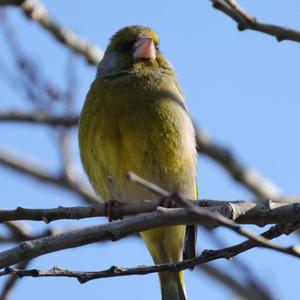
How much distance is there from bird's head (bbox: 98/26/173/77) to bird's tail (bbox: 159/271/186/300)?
137 cm

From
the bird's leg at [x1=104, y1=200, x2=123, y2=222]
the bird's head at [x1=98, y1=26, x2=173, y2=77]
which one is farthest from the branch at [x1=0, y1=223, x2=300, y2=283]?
the bird's head at [x1=98, y1=26, x2=173, y2=77]

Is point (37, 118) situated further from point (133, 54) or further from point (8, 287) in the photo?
point (8, 287)

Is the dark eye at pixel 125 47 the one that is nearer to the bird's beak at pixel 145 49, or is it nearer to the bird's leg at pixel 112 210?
the bird's beak at pixel 145 49

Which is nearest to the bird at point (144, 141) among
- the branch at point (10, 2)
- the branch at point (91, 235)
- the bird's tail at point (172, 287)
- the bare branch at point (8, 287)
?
the bird's tail at point (172, 287)

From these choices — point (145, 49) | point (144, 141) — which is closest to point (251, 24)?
point (144, 141)

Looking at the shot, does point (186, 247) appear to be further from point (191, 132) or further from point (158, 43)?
point (158, 43)

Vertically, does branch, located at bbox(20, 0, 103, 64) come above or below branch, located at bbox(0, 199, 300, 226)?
above

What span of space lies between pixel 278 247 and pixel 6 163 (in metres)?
4.59

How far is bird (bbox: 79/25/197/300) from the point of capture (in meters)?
4.24

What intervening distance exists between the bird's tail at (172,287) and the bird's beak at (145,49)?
58.0 inches

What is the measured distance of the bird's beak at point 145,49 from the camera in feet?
16.1

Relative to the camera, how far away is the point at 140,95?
4.51 m

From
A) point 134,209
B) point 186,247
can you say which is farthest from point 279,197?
point 134,209

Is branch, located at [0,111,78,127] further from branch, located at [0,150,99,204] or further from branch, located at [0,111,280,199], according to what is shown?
branch, located at [0,111,280,199]
